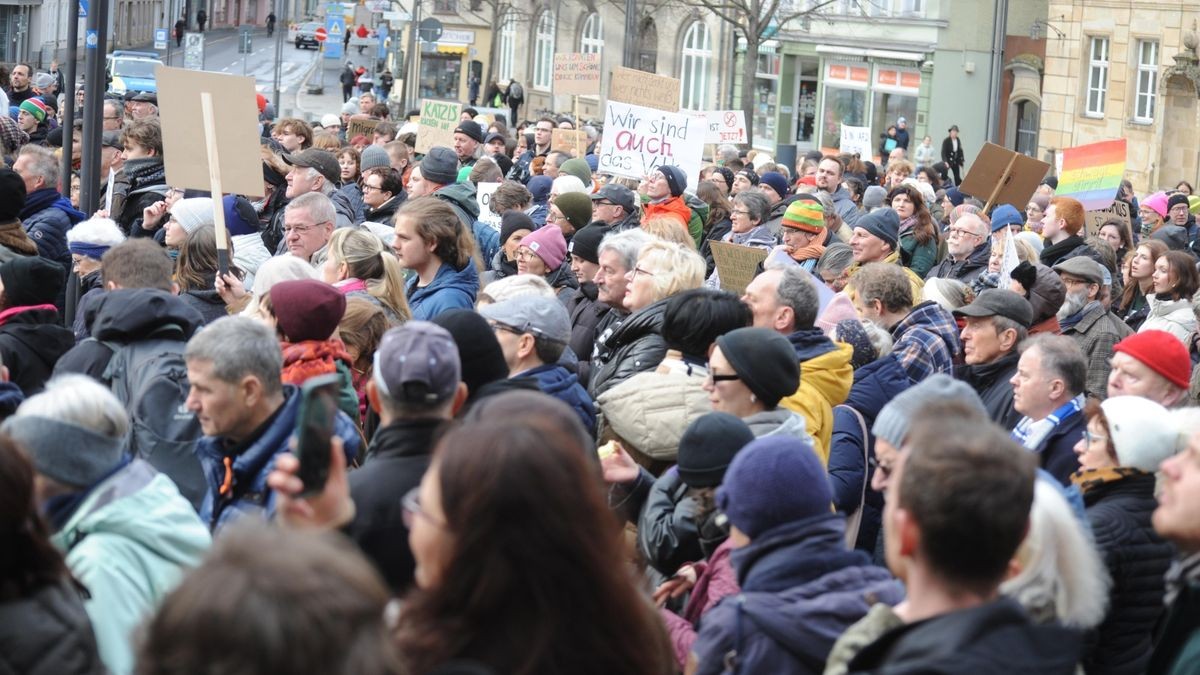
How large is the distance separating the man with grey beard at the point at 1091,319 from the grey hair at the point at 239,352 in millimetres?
4948

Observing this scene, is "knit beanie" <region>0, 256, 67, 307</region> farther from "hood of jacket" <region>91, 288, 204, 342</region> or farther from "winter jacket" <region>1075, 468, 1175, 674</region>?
"winter jacket" <region>1075, 468, 1175, 674</region>

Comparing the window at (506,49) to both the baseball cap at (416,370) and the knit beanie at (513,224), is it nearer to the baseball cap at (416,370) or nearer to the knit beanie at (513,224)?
the knit beanie at (513,224)

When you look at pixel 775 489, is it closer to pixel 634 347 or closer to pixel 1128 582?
pixel 1128 582

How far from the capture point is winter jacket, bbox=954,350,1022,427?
7.11 meters

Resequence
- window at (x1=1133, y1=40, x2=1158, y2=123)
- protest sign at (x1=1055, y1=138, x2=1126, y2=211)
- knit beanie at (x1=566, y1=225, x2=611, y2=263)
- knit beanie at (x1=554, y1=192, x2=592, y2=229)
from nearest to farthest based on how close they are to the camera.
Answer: knit beanie at (x1=566, y1=225, x2=611, y2=263) < knit beanie at (x1=554, y1=192, x2=592, y2=229) < protest sign at (x1=1055, y1=138, x2=1126, y2=211) < window at (x1=1133, y1=40, x2=1158, y2=123)

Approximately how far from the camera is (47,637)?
302 cm

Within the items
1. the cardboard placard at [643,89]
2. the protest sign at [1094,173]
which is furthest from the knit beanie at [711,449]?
the protest sign at [1094,173]

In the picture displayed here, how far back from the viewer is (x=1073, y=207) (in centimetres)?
1195

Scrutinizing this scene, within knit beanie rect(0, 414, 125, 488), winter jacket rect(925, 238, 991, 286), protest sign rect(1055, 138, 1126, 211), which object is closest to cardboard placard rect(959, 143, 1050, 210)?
protest sign rect(1055, 138, 1126, 211)

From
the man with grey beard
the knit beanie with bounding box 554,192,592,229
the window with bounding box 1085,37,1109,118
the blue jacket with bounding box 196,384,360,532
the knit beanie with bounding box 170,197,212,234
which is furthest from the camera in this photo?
the window with bounding box 1085,37,1109,118

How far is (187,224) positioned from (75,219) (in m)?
1.69

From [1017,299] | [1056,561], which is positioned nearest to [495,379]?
[1056,561]

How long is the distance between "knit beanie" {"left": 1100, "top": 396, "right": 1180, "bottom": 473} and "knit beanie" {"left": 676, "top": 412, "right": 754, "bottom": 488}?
1.14m

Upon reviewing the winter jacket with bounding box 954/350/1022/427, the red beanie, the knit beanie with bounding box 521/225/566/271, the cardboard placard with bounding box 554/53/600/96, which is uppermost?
the cardboard placard with bounding box 554/53/600/96
